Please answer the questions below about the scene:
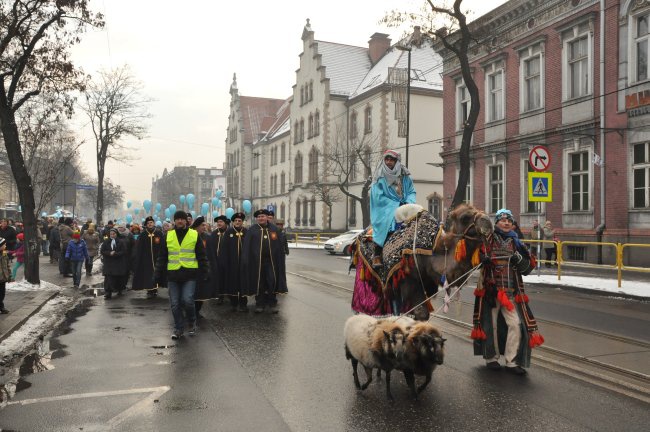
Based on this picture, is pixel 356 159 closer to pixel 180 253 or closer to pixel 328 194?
pixel 328 194

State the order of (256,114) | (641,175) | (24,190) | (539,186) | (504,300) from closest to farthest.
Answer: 1. (504,300)
2. (24,190)
3. (539,186)
4. (641,175)
5. (256,114)

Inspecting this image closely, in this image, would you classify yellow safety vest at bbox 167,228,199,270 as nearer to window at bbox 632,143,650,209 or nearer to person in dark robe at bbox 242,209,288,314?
person in dark robe at bbox 242,209,288,314

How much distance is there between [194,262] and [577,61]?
19.9 meters

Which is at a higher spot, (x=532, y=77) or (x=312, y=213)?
(x=532, y=77)

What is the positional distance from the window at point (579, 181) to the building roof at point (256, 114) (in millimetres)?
57734

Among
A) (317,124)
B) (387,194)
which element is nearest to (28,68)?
(387,194)

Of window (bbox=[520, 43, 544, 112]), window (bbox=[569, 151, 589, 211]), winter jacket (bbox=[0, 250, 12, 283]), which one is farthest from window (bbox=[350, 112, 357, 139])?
winter jacket (bbox=[0, 250, 12, 283])

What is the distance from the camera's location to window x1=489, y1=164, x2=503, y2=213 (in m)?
27.2

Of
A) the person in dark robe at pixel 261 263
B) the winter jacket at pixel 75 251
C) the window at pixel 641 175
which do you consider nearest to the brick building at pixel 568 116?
the window at pixel 641 175

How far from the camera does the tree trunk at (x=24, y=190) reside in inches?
554

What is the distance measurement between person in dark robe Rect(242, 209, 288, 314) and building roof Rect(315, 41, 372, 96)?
4156 cm

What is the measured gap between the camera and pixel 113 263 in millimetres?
13797

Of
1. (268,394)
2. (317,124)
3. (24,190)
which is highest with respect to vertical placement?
(317,124)

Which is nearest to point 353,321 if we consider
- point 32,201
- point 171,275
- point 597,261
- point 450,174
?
point 171,275
